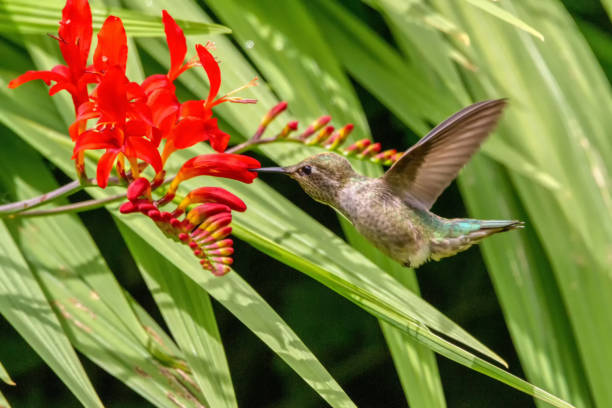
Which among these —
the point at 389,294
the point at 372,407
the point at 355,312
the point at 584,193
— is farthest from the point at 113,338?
the point at 372,407

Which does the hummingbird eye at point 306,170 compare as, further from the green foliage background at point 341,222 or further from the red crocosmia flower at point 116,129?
the red crocosmia flower at point 116,129

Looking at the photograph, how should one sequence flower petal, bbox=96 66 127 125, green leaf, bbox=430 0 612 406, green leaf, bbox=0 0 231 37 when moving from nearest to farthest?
flower petal, bbox=96 66 127 125, green leaf, bbox=0 0 231 37, green leaf, bbox=430 0 612 406

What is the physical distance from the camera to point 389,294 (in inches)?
43.1

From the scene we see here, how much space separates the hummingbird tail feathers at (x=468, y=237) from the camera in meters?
1.17

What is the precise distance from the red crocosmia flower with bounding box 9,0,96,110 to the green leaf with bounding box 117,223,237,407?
0.31m

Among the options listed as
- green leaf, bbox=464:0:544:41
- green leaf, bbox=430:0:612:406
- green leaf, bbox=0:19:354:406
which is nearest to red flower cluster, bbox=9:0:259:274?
green leaf, bbox=0:19:354:406

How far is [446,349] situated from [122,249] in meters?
0.94

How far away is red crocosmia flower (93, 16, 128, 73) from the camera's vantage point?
953 millimetres

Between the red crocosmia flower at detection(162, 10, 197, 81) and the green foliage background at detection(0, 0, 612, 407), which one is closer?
the red crocosmia flower at detection(162, 10, 197, 81)

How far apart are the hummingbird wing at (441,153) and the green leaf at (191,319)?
13.4 inches

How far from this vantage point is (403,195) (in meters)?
1.24

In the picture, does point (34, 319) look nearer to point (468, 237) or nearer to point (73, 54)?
point (73, 54)

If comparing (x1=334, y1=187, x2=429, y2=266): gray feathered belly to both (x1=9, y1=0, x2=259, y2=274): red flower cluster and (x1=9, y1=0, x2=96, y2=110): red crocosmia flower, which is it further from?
(x1=9, y1=0, x2=96, y2=110): red crocosmia flower

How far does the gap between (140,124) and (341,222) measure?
1.73ft
